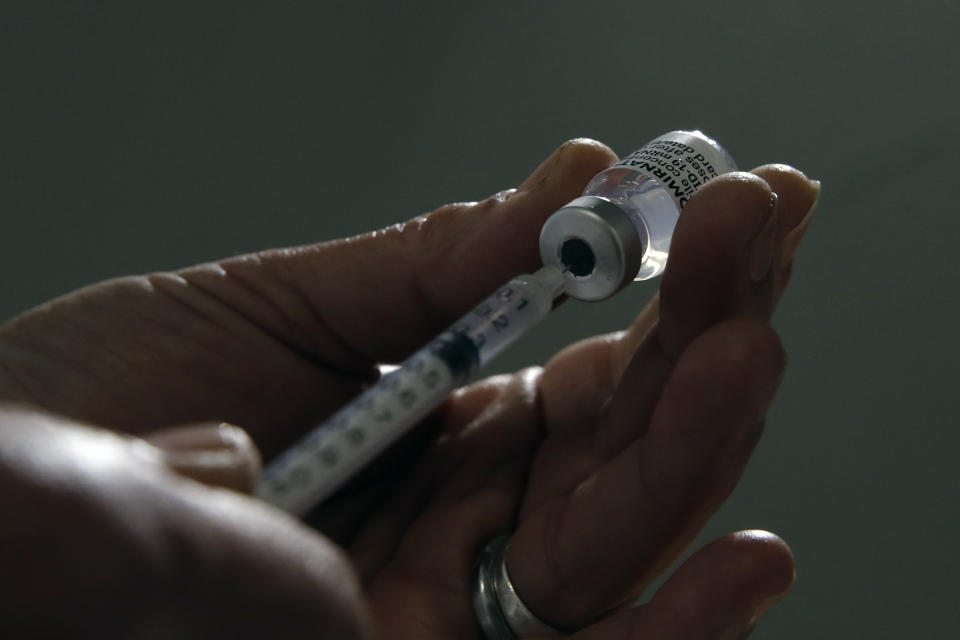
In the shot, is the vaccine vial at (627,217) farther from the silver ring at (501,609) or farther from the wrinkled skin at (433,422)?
the silver ring at (501,609)

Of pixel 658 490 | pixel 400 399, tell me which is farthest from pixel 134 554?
pixel 658 490

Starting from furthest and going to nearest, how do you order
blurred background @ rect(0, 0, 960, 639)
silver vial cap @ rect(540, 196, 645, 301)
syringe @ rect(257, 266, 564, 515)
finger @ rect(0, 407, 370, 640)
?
1. blurred background @ rect(0, 0, 960, 639)
2. silver vial cap @ rect(540, 196, 645, 301)
3. syringe @ rect(257, 266, 564, 515)
4. finger @ rect(0, 407, 370, 640)

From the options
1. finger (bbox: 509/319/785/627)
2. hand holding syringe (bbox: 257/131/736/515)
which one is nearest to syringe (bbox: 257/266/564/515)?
hand holding syringe (bbox: 257/131/736/515)

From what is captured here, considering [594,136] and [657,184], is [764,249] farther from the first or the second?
[594,136]

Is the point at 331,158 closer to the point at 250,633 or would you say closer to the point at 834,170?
the point at 834,170

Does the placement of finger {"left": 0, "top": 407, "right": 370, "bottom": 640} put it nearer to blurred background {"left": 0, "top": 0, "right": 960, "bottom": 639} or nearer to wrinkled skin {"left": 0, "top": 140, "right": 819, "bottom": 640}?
wrinkled skin {"left": 0, "top": 140, "right": 819, "bottom": 640}

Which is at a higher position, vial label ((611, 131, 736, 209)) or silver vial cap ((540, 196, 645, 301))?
vial label ((611, 131, 736, 209))

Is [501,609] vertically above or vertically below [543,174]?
below

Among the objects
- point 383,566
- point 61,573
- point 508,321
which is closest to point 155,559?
point 61,573
